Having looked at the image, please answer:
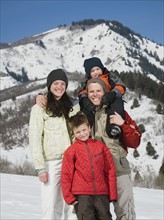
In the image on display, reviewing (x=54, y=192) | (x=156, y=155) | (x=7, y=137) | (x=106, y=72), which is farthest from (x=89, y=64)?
(x=7, y=137)

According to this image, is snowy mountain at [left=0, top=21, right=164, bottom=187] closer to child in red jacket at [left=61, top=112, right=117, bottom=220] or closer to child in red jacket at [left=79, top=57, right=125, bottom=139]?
child in red jacket at [left=79, top=57, right=125, bottom=139]

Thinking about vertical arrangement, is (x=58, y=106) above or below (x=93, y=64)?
below

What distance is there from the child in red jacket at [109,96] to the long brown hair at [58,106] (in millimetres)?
173

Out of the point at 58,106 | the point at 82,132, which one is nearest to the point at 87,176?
the point at 82,132

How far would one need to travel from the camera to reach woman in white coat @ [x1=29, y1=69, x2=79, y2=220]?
3.79 metres

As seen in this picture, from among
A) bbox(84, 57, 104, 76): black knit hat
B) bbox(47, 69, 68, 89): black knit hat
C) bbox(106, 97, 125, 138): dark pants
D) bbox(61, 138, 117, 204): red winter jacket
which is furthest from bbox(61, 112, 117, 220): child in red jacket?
bbox(84, 57, 104, 76): black knit hat

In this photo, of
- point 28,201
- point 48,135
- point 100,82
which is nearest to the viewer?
point 100,82

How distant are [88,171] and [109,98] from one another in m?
0.69

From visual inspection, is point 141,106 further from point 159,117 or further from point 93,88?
point 93,88

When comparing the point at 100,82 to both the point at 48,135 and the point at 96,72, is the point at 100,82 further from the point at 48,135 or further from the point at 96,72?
the point at 48,135

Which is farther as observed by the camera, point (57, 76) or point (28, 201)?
point (28, 201)

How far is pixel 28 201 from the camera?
7.06 m

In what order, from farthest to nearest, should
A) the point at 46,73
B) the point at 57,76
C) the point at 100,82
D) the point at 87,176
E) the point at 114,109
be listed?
1. the point at 46,73
2. the point at 57,76
3. the point at 100,82
4. the point at 114,109
5. the point at 87,176

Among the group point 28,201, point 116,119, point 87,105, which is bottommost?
point 28,201
